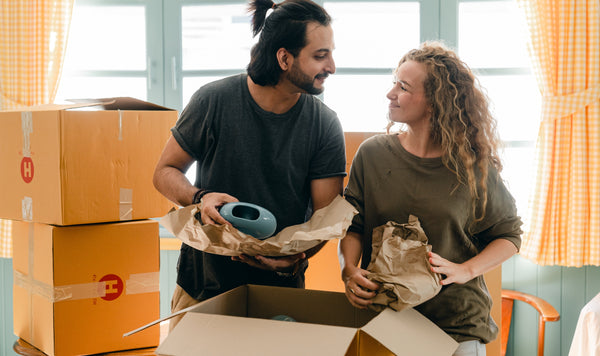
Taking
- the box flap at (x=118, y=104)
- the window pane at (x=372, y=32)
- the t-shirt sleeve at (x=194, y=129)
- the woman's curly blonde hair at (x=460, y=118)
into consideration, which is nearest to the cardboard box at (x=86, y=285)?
the box flap at (x=118, y=104)

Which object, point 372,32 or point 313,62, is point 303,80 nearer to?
point 313,62

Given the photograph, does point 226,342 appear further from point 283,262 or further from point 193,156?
point 193,156

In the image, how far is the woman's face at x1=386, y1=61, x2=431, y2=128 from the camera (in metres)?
1.40

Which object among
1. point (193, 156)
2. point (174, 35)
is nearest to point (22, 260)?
point (193, 156)

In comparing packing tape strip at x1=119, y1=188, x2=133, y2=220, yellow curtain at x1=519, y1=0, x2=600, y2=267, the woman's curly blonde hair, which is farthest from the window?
the woman's curly blonde hair

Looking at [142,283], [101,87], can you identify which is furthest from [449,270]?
[101,87]

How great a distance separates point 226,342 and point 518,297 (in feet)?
6.97

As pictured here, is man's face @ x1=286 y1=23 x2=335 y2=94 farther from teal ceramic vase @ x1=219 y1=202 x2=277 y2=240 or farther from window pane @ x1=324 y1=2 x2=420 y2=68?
window pane @ x1=324 y1=2 x2=420 y2=68

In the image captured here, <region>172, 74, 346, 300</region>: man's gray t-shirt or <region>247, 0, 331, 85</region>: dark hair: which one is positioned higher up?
<region>247, 0, 331, 85</region>: dark hair

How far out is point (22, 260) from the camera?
1.85 meters

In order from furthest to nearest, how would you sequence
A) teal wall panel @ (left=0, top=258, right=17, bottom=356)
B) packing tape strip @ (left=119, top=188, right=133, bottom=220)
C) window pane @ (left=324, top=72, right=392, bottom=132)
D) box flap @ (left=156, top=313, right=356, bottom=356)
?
1. teal wall panel @ (left=0, top=258, right=17, bottom=356)
2. window pane @ (left=324, top=72, right=392, bottom=132)
3. packing tape strip @ (left=119, top=188, right=133, bottom=220)
4. box flap @ (left=156, top=313, right=356, bottom=356)

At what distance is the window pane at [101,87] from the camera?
312cm

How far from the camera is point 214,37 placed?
3.04 metres

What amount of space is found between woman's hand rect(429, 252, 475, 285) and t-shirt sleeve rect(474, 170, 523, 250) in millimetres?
144
